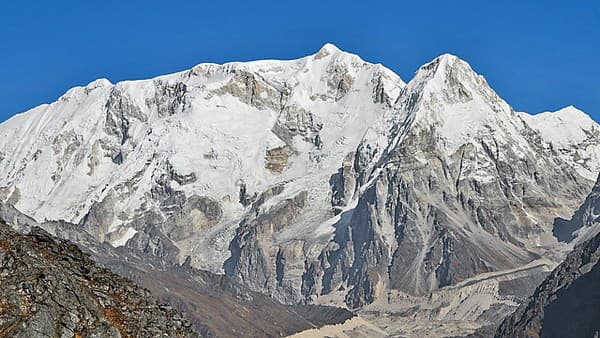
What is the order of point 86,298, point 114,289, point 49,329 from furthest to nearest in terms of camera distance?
point 114,289, point 86,298, point 49,329

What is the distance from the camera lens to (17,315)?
37812mm

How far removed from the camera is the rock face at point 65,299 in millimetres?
37938

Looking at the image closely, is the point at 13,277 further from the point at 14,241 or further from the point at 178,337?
the point at 178,337

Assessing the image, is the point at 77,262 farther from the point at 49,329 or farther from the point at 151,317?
the point at 49,329

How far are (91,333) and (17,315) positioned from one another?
2160 millimetres

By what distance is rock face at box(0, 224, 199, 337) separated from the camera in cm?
3794

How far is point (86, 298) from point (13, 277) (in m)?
2.36

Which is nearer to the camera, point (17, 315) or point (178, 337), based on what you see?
point (17, 315)

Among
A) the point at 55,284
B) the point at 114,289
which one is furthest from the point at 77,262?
the point at 55,284

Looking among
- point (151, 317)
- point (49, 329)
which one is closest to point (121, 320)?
point (151, 317)

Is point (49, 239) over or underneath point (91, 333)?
over

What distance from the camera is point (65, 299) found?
128 feet

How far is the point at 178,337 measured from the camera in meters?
42.8

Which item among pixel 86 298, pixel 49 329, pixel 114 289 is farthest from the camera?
pixel 114 289
